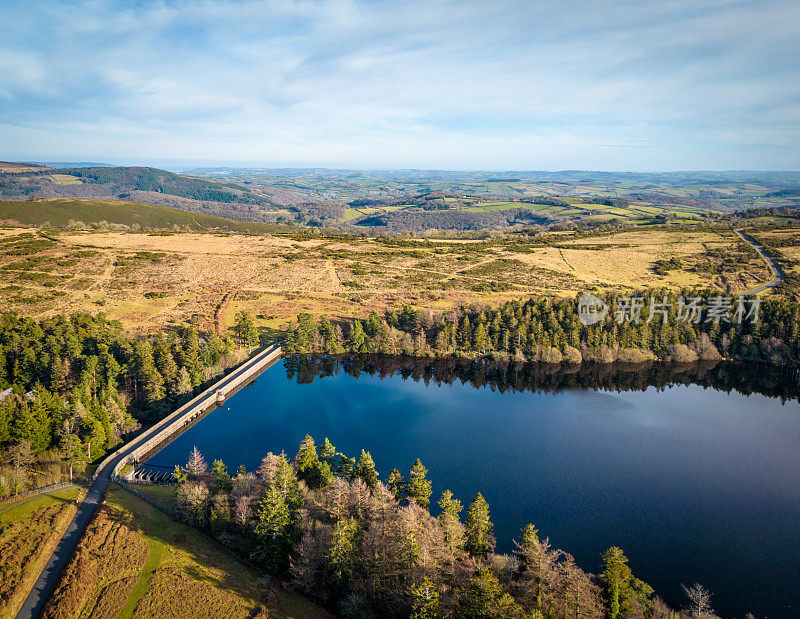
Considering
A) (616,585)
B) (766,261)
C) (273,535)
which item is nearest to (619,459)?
(616,585)

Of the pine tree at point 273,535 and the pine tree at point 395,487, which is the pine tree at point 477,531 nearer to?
the pine tree at point 395,487

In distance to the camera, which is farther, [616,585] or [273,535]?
[273,535]

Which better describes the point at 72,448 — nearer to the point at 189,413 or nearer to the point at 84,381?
the point at 84,381

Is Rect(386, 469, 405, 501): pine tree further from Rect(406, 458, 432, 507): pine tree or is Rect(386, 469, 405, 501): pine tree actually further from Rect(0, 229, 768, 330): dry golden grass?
Rect(0, 229, 768, 330): dry golden grass

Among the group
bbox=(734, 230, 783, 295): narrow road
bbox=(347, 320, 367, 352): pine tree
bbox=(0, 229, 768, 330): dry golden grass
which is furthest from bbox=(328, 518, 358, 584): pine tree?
bbox=(734, 230, 783, 295): narrow road

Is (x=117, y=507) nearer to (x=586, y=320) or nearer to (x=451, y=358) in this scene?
(x=451, y=358)

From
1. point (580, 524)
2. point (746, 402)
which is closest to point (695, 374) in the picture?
point (746, 402)
